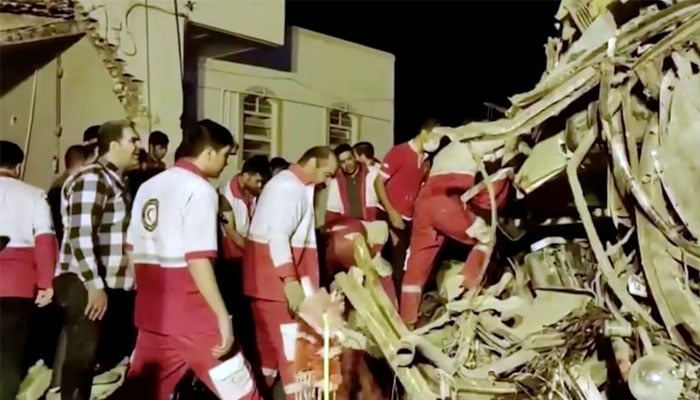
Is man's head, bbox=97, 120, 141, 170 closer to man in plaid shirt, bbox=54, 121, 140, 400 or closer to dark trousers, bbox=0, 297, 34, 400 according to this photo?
man in plaid shirt, bbox=54, 121, 140, 400

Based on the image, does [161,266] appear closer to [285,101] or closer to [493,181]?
[493,181]

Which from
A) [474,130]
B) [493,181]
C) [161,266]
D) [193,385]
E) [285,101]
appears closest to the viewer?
[474,130]

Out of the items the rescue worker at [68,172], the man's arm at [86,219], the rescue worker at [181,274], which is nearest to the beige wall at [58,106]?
the rescue worker at [68,172]

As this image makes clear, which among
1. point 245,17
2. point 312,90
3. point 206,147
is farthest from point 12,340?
point 312,90

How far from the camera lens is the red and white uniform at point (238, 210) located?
5.72 metres

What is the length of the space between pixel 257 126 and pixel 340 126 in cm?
85

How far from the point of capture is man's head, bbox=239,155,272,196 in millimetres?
6207

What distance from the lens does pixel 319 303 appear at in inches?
124

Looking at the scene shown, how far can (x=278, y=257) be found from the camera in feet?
15.8

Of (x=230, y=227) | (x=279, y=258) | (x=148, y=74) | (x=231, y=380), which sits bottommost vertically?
(x=231, y=380)

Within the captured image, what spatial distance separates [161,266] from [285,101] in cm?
434

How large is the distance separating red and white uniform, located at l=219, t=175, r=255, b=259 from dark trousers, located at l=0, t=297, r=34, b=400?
3.79 feet

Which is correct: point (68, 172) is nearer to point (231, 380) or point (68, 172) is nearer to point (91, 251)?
point (91, 251)

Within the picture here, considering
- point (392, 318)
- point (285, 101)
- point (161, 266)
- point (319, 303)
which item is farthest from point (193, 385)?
point (285, 101)
